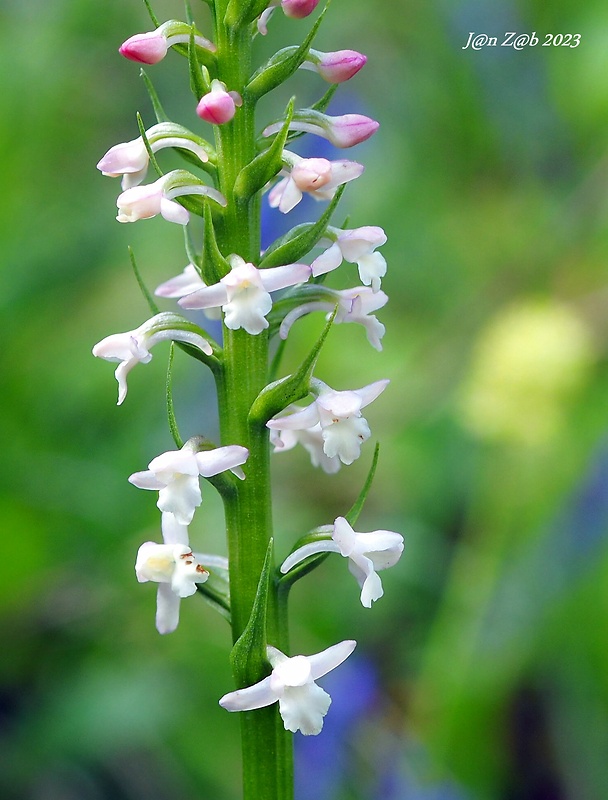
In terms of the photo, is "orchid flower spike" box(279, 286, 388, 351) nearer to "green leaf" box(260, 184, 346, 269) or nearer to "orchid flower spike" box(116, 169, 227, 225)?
"green leaf" box(260, 184, 346, 269)

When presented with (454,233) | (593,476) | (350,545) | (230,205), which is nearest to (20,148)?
(454,233)

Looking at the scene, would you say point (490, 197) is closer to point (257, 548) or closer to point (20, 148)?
point (20, 148)

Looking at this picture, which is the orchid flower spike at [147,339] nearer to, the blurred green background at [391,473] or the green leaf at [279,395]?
the green leaf at [279,395]

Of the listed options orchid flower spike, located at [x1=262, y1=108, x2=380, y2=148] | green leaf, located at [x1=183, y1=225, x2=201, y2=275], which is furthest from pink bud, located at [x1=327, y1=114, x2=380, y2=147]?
green leaf, located at [x1=183, y1=225, x2=201, y2=275]

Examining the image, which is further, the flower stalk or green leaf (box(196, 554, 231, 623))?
green leaf (box(196, 554, 231, 623))

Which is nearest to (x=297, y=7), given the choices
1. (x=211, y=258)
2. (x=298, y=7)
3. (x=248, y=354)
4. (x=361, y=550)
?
(x=298, y=7)

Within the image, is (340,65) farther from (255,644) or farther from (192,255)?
(255,644)
